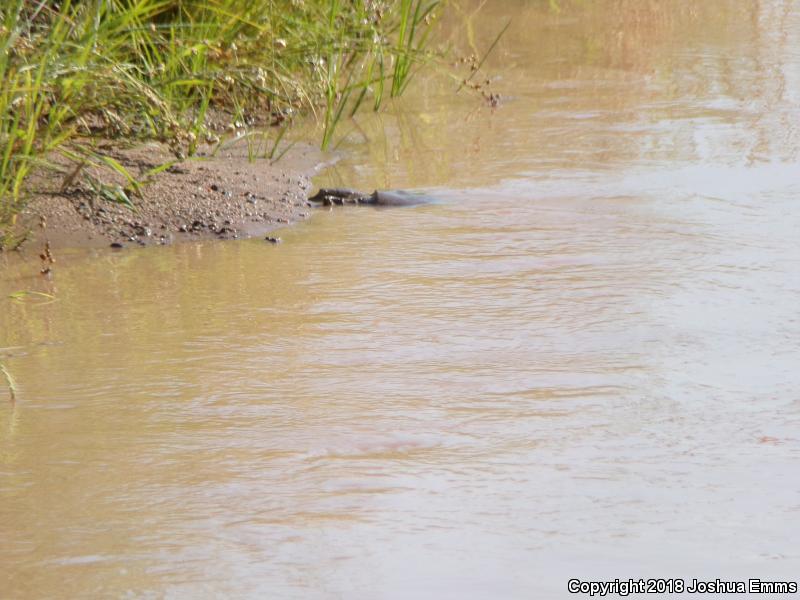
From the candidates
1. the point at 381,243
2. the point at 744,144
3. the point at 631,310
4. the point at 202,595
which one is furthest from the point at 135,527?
the point at 744,144

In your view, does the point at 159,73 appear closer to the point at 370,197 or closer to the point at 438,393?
the point at 370,197

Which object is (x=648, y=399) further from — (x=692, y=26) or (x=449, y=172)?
(x=692, y=26)

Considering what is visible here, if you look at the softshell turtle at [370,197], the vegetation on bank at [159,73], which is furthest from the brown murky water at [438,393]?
the vegetation on bank at [159,73]

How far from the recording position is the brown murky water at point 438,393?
2.01 meters

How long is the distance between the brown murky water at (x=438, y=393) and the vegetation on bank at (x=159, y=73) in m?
0.42

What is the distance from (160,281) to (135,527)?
1.52 m

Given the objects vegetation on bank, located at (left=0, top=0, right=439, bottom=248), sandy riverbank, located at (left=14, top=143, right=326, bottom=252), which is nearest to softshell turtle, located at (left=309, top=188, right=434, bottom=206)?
sandy riverbank, located at (left=14, top=143, right=326, bottom=252)

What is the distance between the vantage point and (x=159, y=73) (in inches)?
184

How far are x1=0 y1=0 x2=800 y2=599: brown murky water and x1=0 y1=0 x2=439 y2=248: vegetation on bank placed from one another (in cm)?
42

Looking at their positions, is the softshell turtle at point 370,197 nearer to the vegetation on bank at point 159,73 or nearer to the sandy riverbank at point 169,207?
the sandy riverbank at point 169,207

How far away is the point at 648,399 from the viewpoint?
2580 millimetres

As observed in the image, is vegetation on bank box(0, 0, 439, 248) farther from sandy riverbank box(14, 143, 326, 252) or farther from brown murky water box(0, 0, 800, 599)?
brown murky water box(0, 0, 800, 599)

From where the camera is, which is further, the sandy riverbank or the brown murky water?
the sandy riverbank

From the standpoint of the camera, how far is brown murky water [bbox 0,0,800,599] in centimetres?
201
